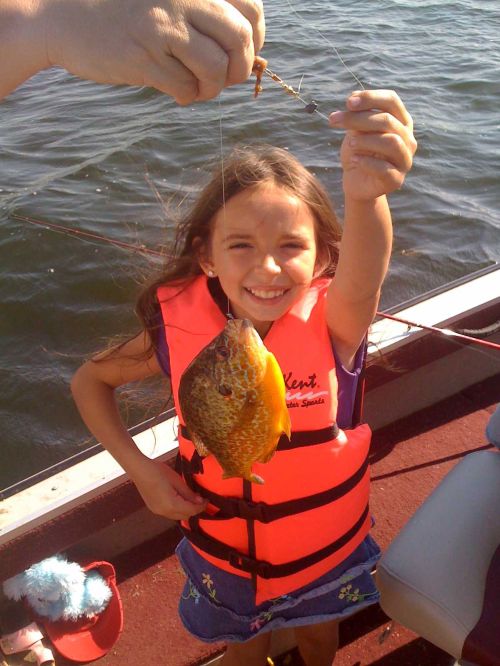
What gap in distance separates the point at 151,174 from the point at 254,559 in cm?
741

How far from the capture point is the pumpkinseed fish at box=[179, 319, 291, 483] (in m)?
1.97

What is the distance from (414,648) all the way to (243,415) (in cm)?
178

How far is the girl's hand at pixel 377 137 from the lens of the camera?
1718 millimetres

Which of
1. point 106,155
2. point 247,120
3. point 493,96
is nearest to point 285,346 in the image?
point 106,155

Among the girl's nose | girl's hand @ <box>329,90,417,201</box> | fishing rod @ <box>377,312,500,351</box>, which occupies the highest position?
girl's hand @ <box>329,90,417,201</box>

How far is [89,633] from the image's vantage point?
129 inches

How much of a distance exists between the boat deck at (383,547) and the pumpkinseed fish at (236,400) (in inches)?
59.5

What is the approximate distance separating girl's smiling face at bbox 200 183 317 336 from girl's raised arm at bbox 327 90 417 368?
0.17 m

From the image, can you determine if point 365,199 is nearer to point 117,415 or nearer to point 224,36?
point 224,36

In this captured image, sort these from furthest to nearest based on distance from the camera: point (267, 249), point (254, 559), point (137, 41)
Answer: point (254, 559), point (267, 249), point (137, 41)

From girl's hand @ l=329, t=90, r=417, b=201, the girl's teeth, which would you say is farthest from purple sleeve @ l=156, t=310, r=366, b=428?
girl's hand @ l=329, t=90, r=417, b=201

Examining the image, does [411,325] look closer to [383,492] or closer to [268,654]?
[383,492]

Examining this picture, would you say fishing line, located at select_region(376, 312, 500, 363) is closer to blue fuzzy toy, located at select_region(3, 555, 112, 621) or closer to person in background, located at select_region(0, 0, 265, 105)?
blue fuzzy toy, located at select_region(3, 555, 112, 621)

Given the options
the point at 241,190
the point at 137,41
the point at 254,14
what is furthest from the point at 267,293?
the point at 137,41
